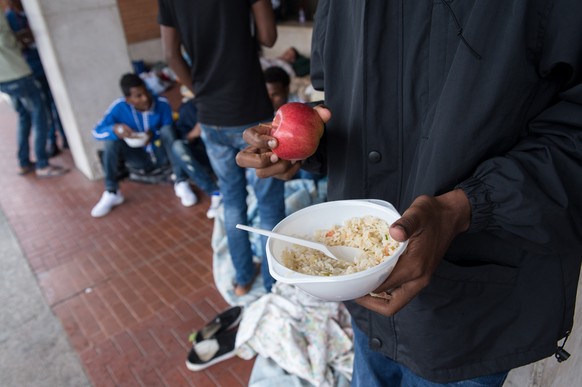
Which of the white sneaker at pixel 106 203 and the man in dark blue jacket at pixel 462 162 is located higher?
the man in dark blue jacket at pixel 462 162

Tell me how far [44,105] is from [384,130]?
5569mm

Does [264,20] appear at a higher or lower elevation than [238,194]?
higher

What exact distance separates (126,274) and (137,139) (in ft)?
5.12

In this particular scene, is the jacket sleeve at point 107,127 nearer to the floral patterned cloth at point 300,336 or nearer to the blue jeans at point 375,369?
the floral patterned cloth at point 300,336

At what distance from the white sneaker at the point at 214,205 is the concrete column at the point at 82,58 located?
1.80 meters

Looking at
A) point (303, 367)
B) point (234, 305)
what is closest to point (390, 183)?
point (303, 367)

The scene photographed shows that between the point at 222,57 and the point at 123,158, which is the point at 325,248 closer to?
the point at 222,57

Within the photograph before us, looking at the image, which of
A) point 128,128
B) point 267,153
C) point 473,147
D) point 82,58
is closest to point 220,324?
point 267,153

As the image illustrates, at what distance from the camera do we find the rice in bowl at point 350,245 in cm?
101

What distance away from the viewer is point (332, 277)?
882 millimetres

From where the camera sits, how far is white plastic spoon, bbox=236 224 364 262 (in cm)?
104

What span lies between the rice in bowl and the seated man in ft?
11.4

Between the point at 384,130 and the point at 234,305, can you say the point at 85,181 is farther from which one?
the point at 384,130

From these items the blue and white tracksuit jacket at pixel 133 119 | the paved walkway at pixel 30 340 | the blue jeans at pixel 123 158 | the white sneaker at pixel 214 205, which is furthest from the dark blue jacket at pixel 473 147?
the blue jeans at pixel 123 158
